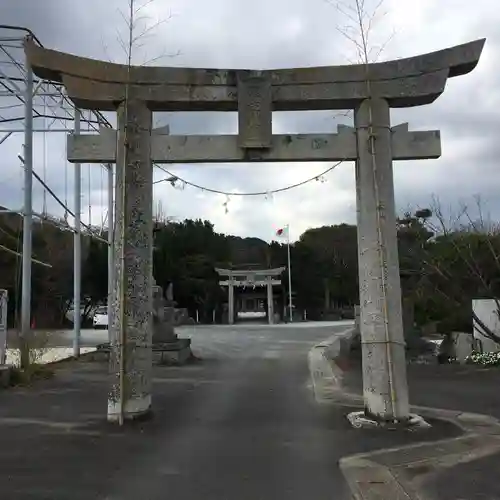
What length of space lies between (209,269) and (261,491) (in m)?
52.9

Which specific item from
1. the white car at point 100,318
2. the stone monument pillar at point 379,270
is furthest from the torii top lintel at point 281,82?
the white car at point 100,318

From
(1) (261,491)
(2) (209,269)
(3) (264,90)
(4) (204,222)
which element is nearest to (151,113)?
(3) (264,90)

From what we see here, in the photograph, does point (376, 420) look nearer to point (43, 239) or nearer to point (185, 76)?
point (185, 76)

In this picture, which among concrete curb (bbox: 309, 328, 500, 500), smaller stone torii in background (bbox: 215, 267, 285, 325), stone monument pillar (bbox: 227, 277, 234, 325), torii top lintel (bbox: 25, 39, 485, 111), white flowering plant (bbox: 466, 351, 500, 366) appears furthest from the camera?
stone monument pillar (bbox: 227, 277, 234, 325)

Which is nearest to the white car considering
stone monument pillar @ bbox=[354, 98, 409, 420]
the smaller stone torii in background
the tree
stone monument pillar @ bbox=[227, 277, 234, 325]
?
the smaller stone torii in background

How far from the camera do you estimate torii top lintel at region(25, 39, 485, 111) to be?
9336 mm

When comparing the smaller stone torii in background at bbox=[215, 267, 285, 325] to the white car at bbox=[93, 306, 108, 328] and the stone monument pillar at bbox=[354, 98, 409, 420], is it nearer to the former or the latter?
the white car at bbox=[93, 306, 108, 328]

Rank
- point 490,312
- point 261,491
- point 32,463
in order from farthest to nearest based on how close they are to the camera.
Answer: point 490,312 < point 32,463 < point 261,491

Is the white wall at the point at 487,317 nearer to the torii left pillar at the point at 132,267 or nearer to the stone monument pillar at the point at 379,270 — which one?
the stone monument pillar at the point at 379,270

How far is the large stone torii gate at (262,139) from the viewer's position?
9234mm

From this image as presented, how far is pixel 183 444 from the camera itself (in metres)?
7.86

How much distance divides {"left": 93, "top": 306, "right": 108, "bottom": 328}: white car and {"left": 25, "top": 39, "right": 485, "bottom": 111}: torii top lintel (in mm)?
41193

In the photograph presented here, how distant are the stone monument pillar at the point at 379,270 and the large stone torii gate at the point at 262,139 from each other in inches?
0.6

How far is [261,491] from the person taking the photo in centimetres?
585
